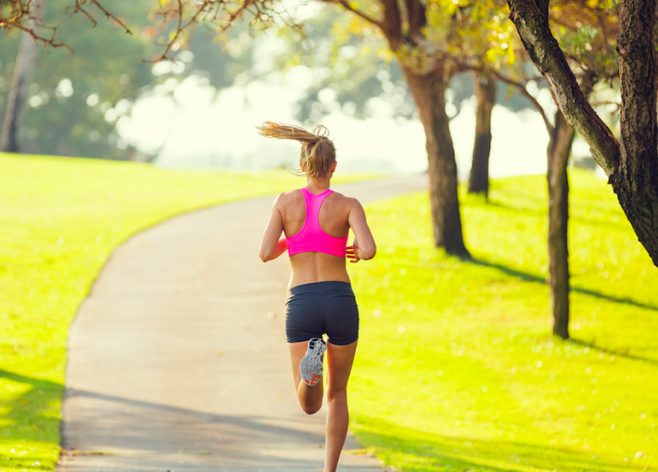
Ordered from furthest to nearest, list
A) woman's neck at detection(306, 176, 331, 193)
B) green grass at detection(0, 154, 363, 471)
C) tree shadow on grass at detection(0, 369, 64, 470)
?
green grass at detection(0, 154, 363, 471)
tree shadow on grass at detection(0, 369, 64, 470)
woman's neck at detection(306, 176, 331, 193)

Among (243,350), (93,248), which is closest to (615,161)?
(243,350)

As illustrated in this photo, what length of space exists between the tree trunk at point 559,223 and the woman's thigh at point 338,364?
280 inches

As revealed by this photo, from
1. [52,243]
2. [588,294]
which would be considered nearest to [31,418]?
[588,294]

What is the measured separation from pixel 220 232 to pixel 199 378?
10326mm

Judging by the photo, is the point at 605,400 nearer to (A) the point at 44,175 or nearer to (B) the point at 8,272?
(B) the point at 8,272

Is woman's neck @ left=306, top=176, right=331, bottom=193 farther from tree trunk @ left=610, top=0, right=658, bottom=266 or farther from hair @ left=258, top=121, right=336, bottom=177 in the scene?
tree trunk @ left=610, top=0, right=658, bottom=266

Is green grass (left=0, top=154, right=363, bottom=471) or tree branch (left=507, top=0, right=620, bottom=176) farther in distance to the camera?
green grass (left=0, top=154, right=363, bottom=471)

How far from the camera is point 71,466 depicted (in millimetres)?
5793

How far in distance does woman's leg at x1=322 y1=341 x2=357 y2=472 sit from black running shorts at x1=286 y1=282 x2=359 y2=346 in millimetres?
76

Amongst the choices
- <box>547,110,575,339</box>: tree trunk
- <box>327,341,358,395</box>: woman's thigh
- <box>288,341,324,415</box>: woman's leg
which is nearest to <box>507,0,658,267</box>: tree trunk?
<box>327,341,358,395</box>: woman's thigh

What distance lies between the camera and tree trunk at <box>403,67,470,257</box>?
608 inches

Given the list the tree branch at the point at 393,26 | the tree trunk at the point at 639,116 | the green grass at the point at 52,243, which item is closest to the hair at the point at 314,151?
the tree trunk at the point at 639,116

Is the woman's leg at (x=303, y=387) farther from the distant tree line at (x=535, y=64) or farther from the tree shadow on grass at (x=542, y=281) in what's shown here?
the tree shadow on grass at (x=542, y=281)

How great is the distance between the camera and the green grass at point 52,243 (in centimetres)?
731
